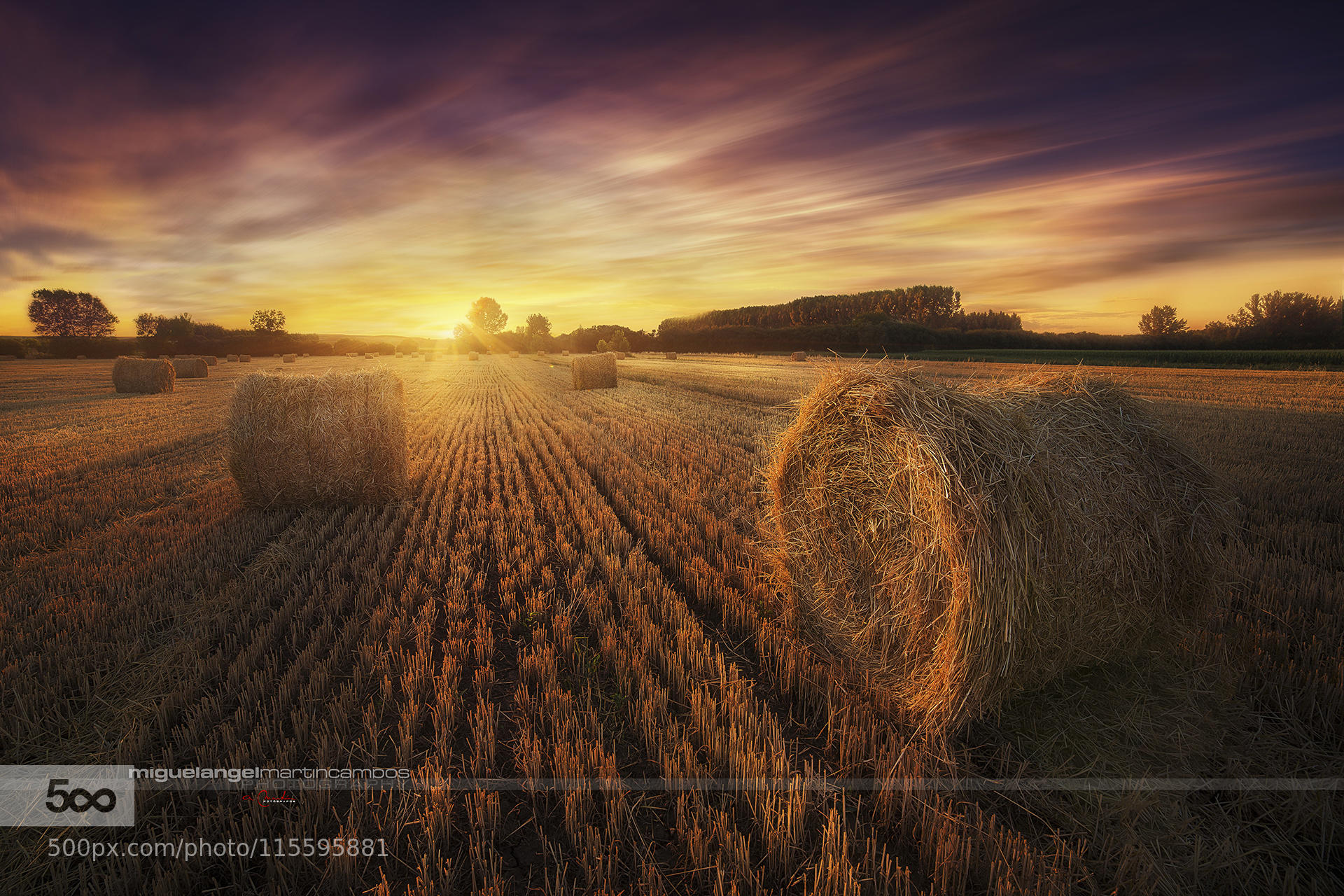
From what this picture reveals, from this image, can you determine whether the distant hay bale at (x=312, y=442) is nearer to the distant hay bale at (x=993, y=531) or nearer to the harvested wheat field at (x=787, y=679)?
the harvested wheat field at (x=787, y=679)

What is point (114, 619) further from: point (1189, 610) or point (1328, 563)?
point (1328, 563)

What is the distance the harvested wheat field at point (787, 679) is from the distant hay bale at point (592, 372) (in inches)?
737

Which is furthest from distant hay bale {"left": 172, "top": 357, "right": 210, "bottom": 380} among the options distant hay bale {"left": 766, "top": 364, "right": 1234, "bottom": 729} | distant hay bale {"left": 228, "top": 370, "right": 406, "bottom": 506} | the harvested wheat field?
distant hay bale {"left": 766, "top": 364, "right": 1234, "bottom": 729}

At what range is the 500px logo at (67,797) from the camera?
266 cm

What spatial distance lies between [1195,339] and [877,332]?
95.3ft

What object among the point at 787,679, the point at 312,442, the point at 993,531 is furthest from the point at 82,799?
the point at 312,442

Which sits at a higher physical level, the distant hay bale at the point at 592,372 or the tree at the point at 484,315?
the tree at the point at 484,315

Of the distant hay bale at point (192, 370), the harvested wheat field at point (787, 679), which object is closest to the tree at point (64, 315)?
the distant hay bale at point (192, 370)

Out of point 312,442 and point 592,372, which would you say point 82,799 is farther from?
point 592,372

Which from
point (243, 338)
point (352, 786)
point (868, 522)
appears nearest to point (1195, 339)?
point (868, 522)

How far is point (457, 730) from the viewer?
133 inches

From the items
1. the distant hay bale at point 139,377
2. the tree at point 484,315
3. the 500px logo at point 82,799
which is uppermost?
the tree at point 484,315

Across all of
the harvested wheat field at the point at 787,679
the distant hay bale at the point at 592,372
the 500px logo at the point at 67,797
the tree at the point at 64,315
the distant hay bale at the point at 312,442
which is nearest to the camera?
the harvested wheat field at the point at 787,679

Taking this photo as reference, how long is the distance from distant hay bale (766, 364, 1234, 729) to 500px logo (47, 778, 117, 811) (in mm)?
4320
